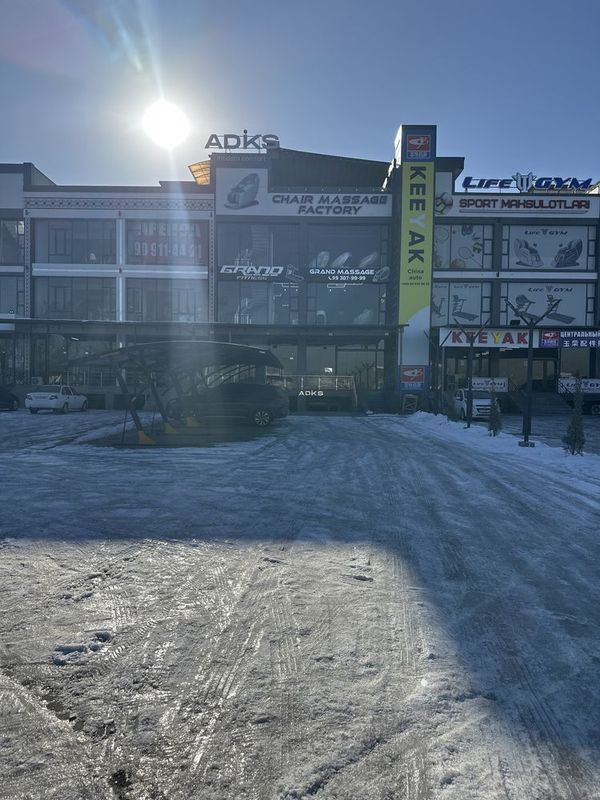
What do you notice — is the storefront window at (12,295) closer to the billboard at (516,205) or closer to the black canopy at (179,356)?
the black canopy at (179,356)

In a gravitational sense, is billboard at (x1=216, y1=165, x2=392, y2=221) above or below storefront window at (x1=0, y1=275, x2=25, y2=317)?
above

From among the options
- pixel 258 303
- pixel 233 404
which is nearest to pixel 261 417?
pixel 233 404

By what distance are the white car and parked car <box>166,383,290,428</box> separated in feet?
34.0

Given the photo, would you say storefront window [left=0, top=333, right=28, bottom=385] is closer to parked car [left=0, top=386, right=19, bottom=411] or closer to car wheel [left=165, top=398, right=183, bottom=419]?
parked car [left=0, top=386, right=19, bottom=411]

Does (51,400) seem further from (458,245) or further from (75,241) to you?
(458,245)

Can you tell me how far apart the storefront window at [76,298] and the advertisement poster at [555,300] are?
2794 cm

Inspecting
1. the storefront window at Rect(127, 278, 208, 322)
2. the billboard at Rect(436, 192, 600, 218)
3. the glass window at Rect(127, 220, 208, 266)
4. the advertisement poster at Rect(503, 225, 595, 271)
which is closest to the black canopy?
the storefront window at Rect(127, 278, 208, 322)

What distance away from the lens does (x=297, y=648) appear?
11.4 ft

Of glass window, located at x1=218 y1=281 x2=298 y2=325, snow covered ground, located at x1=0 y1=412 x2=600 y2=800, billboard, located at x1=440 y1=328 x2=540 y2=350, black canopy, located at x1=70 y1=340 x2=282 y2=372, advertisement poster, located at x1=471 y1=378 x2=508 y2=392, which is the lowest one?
snow covered ground, located at x1=0 y1=412 x2=600 y2=800

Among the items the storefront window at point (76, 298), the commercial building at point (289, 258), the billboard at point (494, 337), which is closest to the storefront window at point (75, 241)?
the commercial building at point (289, 258)

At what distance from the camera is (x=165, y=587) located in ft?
14.5

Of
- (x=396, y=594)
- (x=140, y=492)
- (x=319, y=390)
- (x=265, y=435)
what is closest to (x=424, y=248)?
(x=319, y=390)

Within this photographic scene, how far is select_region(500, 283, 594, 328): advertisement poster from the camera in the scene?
127 ft

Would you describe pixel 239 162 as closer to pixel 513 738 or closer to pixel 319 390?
pixel 319 390
